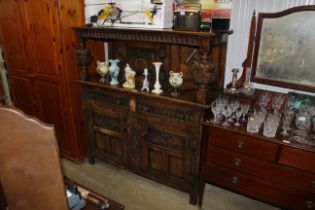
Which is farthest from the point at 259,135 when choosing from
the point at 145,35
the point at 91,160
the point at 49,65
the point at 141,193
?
the point at 49,65

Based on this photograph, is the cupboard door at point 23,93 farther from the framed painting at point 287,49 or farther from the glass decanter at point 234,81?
the framed painting at point 287,49

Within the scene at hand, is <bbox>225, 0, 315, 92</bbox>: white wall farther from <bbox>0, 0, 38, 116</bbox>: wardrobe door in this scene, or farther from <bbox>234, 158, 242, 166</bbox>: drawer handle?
<bbox>0, 0, 38, 116</bbox>: wardrobe door

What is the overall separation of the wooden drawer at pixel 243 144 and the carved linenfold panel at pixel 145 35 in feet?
2.19

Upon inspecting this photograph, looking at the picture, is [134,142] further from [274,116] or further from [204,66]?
[274,116]

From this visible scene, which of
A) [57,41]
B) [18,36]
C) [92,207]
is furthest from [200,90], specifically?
[18,36]

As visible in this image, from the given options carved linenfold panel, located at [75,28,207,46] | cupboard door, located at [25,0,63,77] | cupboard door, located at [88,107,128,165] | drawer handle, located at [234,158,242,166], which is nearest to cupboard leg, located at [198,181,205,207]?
drawer handle, located at [234,158,242,166]

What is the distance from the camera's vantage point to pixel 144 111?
215 centimetres

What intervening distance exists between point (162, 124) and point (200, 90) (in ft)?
1.55

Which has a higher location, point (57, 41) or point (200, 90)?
point (57, 41)

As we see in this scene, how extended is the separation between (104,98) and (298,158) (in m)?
1.63

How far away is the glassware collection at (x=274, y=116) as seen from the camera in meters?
1.67

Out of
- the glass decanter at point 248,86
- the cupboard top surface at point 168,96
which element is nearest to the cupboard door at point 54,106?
the cupboard top surface at point 168,96

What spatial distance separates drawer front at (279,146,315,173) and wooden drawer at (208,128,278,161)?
54mm

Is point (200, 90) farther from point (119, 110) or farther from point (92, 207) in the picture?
point (92, 207)
